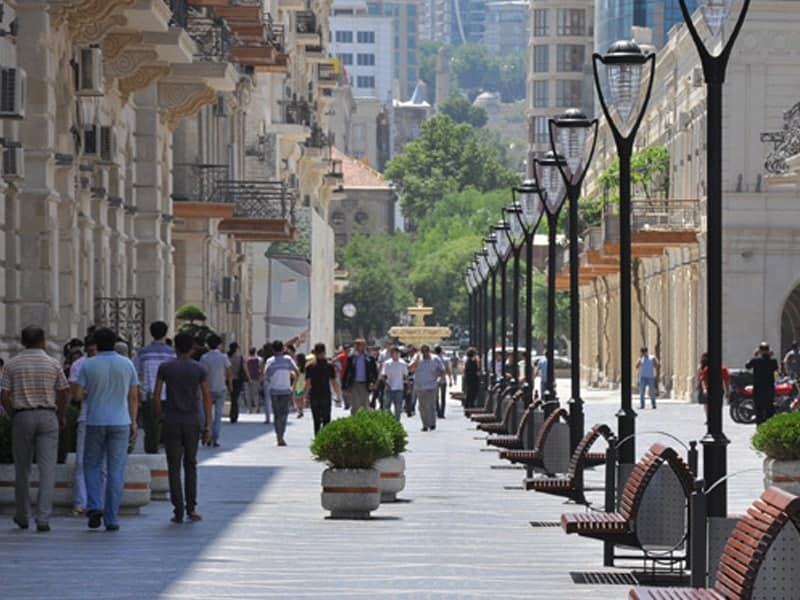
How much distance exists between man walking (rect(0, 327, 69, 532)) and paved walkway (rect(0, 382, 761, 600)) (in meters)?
0.31

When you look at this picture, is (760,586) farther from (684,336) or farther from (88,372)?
(684,336)

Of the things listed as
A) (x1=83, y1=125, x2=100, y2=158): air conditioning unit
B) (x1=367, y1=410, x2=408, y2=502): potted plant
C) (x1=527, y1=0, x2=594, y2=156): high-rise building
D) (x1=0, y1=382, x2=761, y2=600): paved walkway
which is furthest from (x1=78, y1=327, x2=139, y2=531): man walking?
(x1=527, y1=0, x2=594, y2=156): high-rise building

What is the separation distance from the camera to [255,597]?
14250mm

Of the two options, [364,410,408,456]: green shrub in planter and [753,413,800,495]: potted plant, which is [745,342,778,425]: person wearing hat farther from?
[753,413,800,495]: potted plant

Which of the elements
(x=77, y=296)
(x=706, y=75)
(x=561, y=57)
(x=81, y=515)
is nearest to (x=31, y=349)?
(x=81, y=515)

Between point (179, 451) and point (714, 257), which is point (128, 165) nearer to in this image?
point (179, 451)

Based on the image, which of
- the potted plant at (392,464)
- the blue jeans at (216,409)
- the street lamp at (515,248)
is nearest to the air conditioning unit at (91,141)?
the blue jeans at (216,409)

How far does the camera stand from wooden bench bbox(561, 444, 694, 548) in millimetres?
14824

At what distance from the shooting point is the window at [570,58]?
170250mm

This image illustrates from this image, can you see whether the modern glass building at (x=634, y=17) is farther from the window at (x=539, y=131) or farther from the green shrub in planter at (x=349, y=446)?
the green shrub in planter at (x=349, y=446)

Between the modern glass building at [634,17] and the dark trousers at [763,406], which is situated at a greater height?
the modern glass building at [634,17]

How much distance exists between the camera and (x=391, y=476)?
75.4 ft

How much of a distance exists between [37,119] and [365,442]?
37.4 ft

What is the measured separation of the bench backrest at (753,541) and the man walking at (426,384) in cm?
3200
